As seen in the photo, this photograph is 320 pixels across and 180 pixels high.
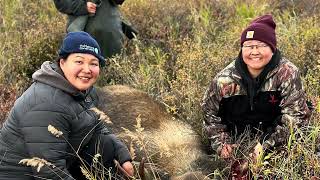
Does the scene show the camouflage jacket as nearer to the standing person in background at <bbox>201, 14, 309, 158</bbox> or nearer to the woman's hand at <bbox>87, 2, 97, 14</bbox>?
the standing person in background at <bbox>201, 14, 309, 158</bbox>

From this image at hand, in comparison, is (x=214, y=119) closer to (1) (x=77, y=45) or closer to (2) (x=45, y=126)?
(1) (x=77, y=45)

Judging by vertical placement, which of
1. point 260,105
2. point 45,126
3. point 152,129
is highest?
point 45,126

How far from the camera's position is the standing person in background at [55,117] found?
10.4ft

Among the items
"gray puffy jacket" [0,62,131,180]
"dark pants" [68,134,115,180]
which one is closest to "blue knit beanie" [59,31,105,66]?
"gray puffy jacket" [0,62,131,180]

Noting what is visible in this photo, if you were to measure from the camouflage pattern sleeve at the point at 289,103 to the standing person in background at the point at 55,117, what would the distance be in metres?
1.43

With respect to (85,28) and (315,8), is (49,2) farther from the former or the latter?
(315,8)

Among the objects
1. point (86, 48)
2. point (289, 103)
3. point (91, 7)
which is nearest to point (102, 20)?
point (91, 7)

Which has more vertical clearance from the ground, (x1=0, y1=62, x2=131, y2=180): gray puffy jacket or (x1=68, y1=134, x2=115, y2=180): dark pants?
(x1=0, y1=62, x2=131, y2=180): gray puffy jacket

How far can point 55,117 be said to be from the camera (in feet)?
10.6

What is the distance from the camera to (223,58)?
5.43 metres

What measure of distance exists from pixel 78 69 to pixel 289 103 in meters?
1.69

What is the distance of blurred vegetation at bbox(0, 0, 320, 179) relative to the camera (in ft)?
17.0

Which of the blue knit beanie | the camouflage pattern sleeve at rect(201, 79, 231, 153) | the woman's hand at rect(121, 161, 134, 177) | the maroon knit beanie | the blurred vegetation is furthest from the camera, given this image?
the blurred vegetation

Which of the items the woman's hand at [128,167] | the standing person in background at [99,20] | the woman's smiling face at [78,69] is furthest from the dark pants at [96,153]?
the standing person in background at [99,20]
